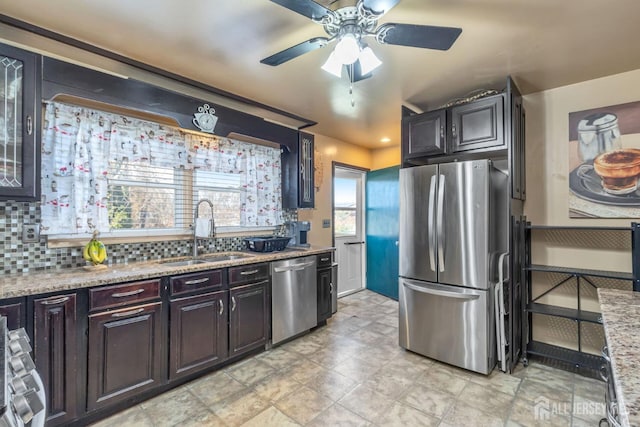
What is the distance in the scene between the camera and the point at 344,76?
2.52m

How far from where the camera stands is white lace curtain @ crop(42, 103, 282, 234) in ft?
6.89

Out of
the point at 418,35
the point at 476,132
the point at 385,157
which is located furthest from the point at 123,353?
the point at 385,157

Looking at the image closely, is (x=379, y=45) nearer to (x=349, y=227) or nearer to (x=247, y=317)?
(x=247, y=317)

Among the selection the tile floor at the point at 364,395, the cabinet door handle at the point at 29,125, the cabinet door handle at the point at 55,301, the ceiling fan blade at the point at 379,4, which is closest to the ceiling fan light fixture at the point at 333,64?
the ceiling fan blade at the point at 379,4

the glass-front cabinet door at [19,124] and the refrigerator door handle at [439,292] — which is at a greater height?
the glass-front cabinet door at [19,124]

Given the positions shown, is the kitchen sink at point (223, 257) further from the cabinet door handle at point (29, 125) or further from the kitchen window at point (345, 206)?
the kitchen window at point (345, 206)

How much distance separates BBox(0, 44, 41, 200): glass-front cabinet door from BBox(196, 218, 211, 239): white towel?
3.76 feet

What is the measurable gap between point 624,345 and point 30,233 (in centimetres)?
319

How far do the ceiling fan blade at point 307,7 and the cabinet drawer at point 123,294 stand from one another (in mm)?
1908

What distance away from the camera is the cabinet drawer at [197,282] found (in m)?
2.22

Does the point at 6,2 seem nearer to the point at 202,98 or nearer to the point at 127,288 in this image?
the point at 202,98

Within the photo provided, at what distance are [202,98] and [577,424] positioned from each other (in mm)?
3782

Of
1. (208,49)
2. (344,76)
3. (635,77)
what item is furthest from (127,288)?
(635,77)

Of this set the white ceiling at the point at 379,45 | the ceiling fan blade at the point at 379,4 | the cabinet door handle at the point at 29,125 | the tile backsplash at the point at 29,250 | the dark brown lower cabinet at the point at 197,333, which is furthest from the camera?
the dark brown lower cabinet at the point at 197,333
